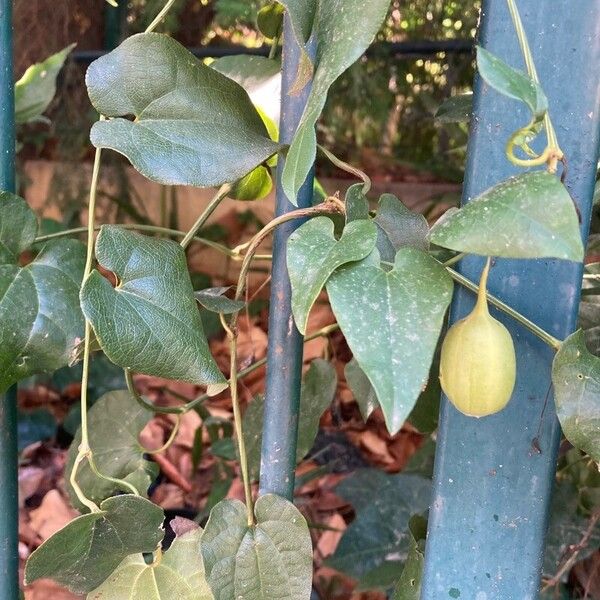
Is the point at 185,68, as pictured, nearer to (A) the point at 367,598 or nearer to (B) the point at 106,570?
(B) the point at 106,570

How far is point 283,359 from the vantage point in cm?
46

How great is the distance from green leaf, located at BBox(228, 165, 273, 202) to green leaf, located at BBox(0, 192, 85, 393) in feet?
0.46

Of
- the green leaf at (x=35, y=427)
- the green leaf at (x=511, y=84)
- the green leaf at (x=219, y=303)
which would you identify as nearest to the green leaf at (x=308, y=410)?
the green leaf at (x=219, y=303)

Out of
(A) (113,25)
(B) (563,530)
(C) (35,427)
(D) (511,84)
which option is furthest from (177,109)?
(A) (113,25)

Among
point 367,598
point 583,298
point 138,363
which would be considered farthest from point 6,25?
point 367,598

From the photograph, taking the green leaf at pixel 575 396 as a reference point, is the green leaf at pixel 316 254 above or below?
above

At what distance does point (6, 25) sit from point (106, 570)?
378 millimetres

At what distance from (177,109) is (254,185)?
153 millimetres

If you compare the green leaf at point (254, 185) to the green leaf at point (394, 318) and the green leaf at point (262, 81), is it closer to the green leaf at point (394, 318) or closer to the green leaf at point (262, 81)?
→ the green leaf at point (262, 81)

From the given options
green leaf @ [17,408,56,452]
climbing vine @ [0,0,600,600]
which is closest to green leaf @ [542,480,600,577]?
climbing vine @ [0,0,600,600]

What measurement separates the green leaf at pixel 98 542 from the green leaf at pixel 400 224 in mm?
230

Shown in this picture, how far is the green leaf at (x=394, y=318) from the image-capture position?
282 mm

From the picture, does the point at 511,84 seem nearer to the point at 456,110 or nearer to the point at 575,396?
the point at 575,396

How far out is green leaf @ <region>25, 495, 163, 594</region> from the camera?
430mm
